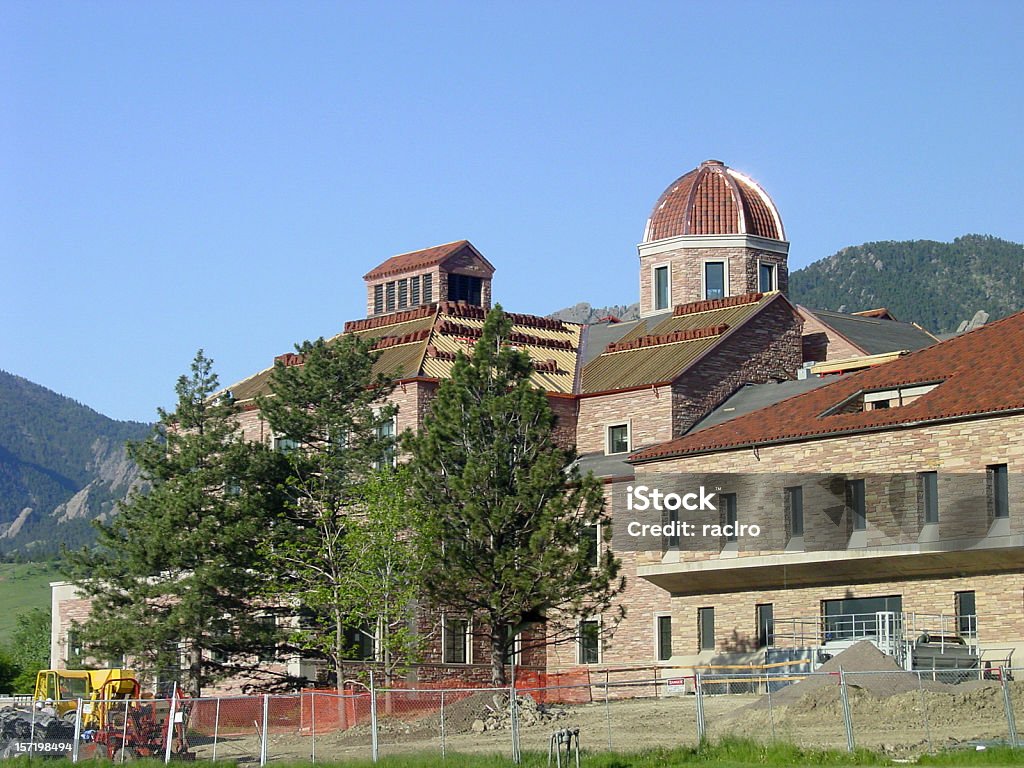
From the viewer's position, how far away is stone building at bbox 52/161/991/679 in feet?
193

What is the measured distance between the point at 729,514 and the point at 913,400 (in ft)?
22.5

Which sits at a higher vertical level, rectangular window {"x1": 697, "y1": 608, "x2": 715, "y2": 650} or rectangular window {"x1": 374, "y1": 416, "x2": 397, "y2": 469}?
rectangular window {"x1": 374, "y1": 416, "x2": 397, "y2": 469}

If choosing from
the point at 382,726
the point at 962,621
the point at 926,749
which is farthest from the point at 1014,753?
the point at 382,726

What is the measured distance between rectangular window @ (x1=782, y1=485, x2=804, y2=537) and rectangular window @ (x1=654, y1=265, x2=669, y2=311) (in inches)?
970

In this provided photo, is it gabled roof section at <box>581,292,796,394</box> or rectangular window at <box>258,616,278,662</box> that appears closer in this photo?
rectangular window at <box>258,616,278,662</box>

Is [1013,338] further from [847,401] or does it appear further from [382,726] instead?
[382,726]

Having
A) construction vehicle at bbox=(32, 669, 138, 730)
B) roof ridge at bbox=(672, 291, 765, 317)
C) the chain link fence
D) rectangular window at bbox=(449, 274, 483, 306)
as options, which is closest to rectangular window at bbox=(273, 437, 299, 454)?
the chain link fence

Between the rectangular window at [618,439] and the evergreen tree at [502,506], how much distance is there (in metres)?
13.9

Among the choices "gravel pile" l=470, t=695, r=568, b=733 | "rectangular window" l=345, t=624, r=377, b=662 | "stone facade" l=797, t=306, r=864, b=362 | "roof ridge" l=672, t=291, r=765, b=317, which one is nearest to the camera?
"gravel pile" l=470, t=695, r=568, b=733

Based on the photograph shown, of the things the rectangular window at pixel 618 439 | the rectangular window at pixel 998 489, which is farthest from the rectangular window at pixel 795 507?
the rectangular window at pixel 618 439

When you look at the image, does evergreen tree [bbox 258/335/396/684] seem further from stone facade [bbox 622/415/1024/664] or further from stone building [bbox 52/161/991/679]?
stone facade [bbox 622/415/1024/664]

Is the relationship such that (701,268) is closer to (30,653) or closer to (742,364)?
(742,364)

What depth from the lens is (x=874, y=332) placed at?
75188 mm

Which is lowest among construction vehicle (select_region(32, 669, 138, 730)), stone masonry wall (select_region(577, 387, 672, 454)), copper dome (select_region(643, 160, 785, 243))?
construction vehicle (select_region(32, 669, 138, 730))
